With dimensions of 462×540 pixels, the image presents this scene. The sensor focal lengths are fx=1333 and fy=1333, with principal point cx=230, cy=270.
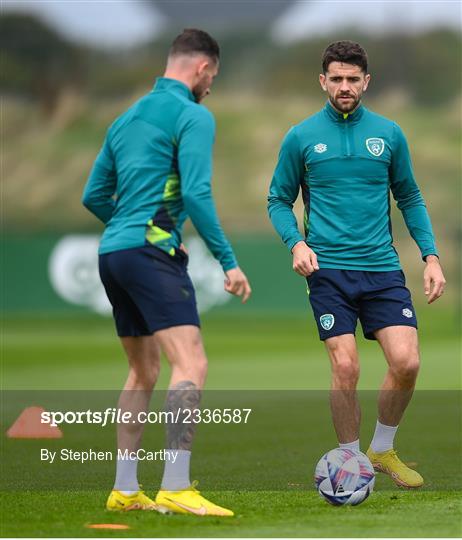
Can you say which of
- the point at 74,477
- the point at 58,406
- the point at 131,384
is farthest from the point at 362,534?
the point at 58,406

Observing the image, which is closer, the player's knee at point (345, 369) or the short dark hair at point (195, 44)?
the short dark hair at point (195, 44)

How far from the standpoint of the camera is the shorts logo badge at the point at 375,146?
25.6ft

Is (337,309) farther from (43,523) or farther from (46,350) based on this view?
(46,350)

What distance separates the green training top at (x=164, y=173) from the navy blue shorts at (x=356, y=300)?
1.27 m

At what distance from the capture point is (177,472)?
649cm

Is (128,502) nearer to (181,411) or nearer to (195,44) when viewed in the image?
(181,411)

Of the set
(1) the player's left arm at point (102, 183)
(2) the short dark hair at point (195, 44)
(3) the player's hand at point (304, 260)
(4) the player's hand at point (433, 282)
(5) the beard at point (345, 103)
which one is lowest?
(4) the player's hand at point (433, 282)

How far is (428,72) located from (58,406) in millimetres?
48977

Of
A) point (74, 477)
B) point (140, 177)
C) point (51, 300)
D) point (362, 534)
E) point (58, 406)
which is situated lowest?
point (51, 300)

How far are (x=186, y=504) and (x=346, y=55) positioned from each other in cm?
281

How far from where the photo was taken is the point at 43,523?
6402 mm

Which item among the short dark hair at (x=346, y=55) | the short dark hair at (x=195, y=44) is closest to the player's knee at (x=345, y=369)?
the short dark hair at (x=346, y=55)
